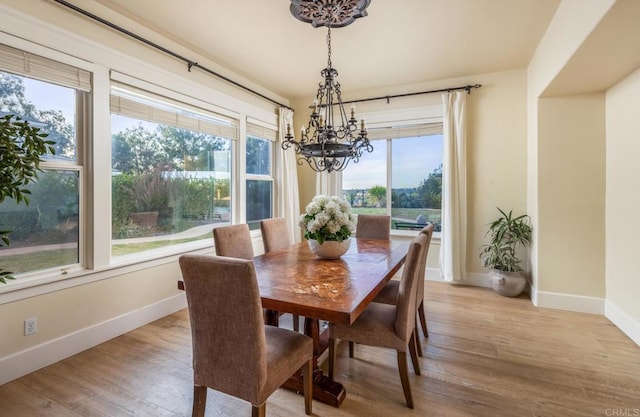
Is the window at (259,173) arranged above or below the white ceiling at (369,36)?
below

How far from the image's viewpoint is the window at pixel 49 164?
2.11m

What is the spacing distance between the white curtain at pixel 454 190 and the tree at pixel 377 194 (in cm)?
99

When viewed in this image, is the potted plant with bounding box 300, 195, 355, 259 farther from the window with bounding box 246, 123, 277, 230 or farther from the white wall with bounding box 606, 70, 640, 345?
the white wall with bounding box 606, 70, 640, 345

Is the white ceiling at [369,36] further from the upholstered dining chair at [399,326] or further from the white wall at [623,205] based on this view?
the upholstered dining chair at [399,326]

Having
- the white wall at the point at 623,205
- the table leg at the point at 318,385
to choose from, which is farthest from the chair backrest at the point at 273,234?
the white wall at the point at 623,205

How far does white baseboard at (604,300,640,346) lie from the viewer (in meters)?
2.55

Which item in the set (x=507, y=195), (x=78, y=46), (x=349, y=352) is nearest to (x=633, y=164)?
(x=507, y=195)

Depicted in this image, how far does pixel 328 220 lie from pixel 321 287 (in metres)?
0.64

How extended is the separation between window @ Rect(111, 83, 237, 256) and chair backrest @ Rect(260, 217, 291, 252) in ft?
3.54

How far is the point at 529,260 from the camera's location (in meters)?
3.77

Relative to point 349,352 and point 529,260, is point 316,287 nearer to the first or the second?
point 349,352

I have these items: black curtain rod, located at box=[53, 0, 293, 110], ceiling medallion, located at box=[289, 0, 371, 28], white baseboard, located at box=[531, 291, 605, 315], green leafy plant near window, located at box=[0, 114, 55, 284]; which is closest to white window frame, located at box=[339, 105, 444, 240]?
white baseboard, located at box=[531, 291, 605, 315]

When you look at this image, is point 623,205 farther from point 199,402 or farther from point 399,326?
point 199,402

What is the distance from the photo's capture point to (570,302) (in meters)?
3.23
